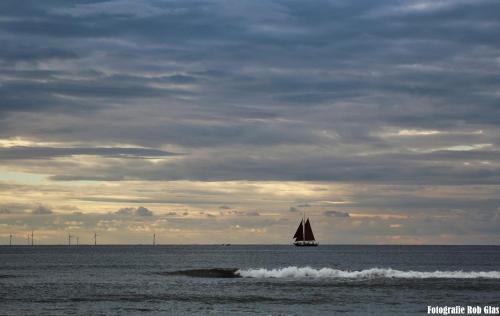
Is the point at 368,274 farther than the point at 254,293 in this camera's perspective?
Yes

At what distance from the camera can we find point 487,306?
2389 inches

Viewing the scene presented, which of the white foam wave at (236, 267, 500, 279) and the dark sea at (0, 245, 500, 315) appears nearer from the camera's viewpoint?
the dark sea at (0, 245, 500, 315)

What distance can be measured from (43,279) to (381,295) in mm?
52975

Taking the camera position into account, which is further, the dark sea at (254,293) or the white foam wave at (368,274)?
the white foam wave at (368,274)

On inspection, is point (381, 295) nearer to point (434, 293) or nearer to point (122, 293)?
point (434, 293)

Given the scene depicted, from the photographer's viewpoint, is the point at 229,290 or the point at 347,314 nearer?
the point at 347,314

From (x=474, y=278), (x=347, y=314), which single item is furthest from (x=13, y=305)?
(x=474, y=278)

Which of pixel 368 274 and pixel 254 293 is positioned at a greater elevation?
pixel 368 274

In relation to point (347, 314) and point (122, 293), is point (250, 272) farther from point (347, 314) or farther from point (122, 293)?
point (347, 314)

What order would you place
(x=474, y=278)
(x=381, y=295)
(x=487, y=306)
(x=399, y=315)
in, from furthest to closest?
(x=474, y=278), (x=381, y=295), (x=487, y=306), (x=399, y=315)

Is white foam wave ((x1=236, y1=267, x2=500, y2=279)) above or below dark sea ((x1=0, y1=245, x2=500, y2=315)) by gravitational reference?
above

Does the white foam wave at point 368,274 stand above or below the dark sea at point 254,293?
above

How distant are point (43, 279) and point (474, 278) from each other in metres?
60.8

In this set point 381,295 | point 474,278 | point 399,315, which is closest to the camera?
point 399,315
